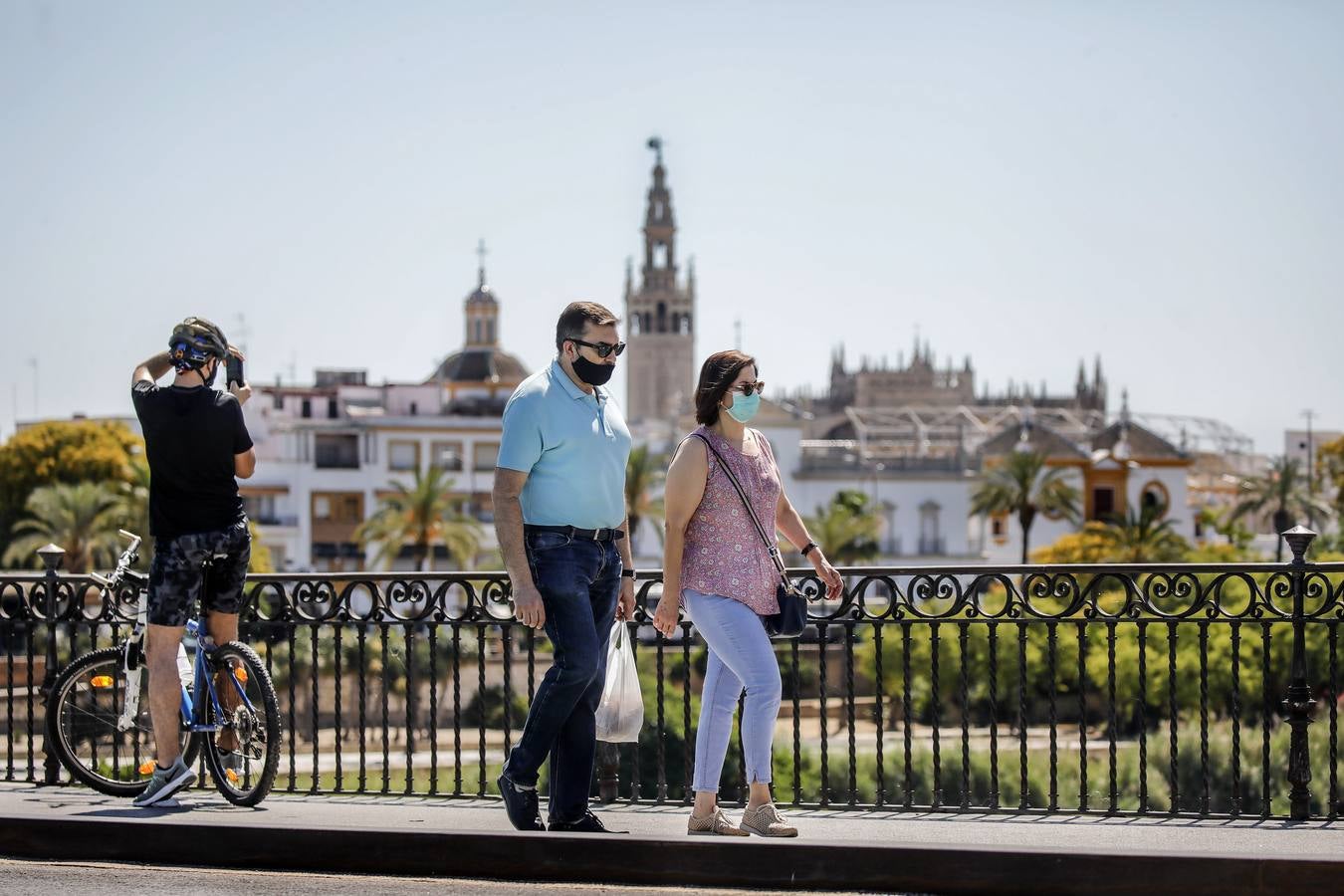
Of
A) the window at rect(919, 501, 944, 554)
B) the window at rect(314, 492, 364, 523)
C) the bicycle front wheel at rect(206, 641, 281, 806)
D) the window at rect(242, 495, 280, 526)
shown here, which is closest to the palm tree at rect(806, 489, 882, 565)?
the window at rect(919, 501, 944, 554)

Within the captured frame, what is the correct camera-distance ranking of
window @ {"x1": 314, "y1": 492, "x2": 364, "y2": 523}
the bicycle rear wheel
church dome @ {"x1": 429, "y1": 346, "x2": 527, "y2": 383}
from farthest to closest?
church dome @ {"x1": 429, "y1": 346, "x2": 527, "y2": 383}, window @ {"x1": 314, "y1": 492, "x2": 364, "y2": 523}, the bicycle rear wheel

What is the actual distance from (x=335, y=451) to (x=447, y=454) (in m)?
5.42

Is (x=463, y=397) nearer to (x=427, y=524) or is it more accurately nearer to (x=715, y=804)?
(x=427, y=524)

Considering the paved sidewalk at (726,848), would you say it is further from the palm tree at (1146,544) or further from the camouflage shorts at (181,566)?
the palm tree at (1146,544)

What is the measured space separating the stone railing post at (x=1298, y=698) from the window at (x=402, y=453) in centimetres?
8010

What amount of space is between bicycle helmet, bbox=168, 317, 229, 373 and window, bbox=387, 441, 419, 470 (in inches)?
3141

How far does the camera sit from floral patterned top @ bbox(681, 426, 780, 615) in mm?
6445

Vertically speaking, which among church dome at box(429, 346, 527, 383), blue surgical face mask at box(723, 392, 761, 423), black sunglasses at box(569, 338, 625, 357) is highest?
church dome at box(429, 346, 527, 383)

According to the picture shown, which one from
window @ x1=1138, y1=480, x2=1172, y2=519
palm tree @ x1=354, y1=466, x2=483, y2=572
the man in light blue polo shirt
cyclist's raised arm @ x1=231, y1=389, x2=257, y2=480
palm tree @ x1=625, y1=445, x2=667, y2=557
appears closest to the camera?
the man in light blue polo shirt

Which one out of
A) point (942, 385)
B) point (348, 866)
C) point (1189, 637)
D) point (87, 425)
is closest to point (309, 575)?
point (348, 866)

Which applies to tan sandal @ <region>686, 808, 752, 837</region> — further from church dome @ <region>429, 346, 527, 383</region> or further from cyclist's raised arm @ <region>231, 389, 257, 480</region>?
church dome @ <region>429, 346, 527, 383</region>

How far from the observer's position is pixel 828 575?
6762 millimetres

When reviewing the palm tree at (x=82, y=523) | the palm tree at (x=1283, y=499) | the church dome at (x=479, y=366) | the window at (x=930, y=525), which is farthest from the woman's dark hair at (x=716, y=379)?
the church dome at (x=479, y=366)

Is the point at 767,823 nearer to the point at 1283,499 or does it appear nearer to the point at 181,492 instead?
the point at 181,492
